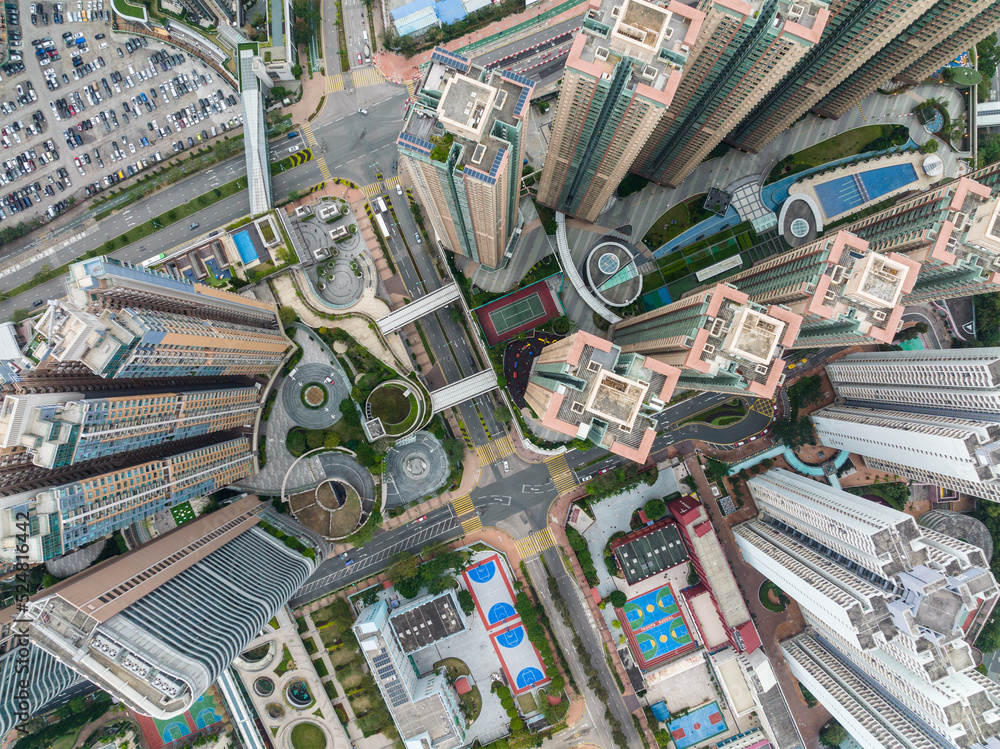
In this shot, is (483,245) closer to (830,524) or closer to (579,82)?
(579,82)

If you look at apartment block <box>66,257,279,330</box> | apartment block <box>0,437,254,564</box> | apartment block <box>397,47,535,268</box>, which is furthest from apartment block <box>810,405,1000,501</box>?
apartment block <box>0,437,254,564</box>

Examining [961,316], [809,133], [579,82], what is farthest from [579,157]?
[961,316]

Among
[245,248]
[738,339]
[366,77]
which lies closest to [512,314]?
[738,339]

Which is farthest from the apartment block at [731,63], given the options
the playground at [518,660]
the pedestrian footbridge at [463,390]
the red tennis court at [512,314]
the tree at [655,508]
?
the playground at [518,660]

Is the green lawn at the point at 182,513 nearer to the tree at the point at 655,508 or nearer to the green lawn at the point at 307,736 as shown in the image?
the green lawn at the point at 307,736

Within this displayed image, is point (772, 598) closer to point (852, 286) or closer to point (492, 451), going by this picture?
point (492, 451)
